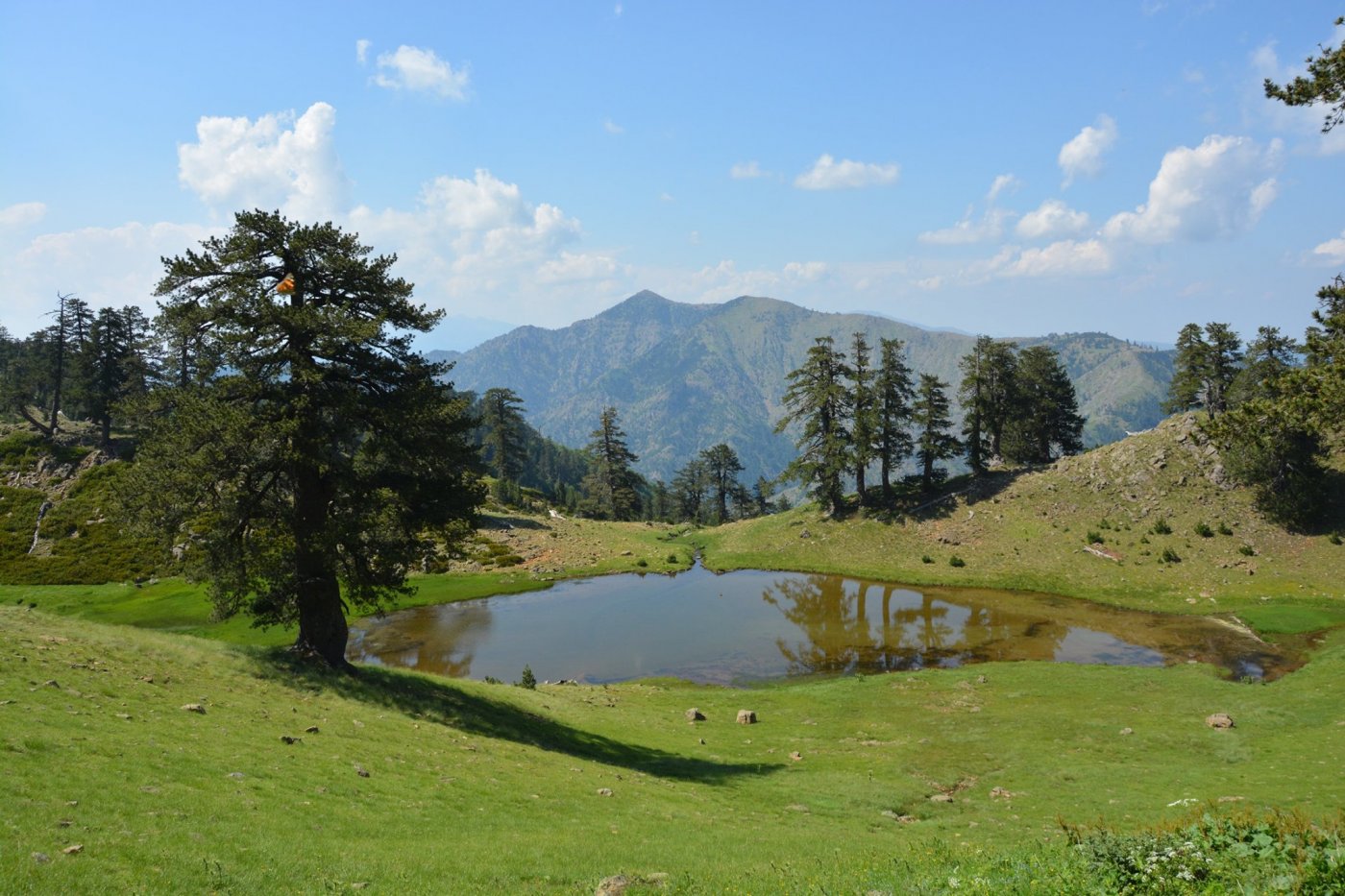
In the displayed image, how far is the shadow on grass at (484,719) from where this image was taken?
22.9 metres

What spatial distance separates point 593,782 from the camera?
19484mm

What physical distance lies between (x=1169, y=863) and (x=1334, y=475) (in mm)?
68224

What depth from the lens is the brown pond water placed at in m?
39.6

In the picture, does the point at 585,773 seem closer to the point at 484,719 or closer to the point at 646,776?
the point at 646,776

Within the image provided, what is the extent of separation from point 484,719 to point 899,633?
3082 cm

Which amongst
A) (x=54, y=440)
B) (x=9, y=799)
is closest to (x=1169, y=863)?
(x=9, y=799)

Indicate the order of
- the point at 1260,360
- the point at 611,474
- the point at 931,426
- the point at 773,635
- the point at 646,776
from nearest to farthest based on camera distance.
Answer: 1. the point at 646,776
2. the point at 773,635
3. the point at 1260,360
4. the point at 931,426
5. the point at 611,474

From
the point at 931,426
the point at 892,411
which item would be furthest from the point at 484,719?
the point at 931,426

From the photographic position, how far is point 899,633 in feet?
150

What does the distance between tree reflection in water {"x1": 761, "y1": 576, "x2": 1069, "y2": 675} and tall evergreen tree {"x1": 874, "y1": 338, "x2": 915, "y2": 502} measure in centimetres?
1882

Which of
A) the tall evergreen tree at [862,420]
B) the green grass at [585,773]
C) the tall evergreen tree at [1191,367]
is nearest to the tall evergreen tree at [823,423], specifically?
the tall evergreen tree at [862,420]

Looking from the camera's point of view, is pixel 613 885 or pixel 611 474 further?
pixel 611 474

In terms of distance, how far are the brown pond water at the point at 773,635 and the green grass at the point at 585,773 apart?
5900mm

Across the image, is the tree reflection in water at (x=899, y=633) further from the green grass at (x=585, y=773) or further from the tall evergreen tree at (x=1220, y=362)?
the tall evergreen tree at (x=1220, y=362)
